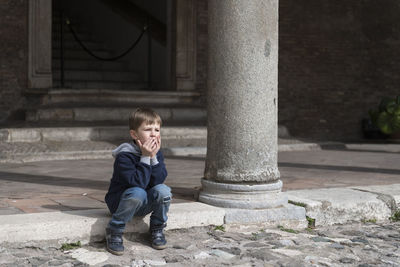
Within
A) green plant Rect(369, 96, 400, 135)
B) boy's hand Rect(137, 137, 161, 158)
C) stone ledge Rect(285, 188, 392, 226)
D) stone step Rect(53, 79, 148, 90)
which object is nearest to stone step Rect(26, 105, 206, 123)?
stone step Rect(53, 79, 148, 90)

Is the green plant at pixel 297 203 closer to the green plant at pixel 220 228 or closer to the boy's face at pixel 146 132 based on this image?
the green plant at pixel 220 228

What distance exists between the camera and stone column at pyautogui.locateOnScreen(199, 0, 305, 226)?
13.1ft

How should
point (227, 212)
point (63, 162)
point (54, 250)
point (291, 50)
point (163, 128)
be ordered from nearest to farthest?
point (54, 250) < point (227, 212) < point (63, 162) < point (163, 128) < point (291, 50)

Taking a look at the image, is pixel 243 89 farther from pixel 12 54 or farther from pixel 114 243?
pixel 12 54

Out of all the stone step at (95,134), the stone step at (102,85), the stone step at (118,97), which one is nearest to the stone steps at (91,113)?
the stone step at (118,97)

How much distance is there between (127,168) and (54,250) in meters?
0.56

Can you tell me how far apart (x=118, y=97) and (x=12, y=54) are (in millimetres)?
1600

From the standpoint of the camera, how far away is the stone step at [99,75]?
10.7 meters

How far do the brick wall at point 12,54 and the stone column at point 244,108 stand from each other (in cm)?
575

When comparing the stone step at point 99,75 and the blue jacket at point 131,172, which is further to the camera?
the stone step at point 99,75

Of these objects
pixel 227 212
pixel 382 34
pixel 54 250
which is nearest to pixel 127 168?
pixel 54 250

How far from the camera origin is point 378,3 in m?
11.7

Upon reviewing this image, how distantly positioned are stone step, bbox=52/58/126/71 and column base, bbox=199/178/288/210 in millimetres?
7325

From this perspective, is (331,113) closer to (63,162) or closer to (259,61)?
(63,162)
